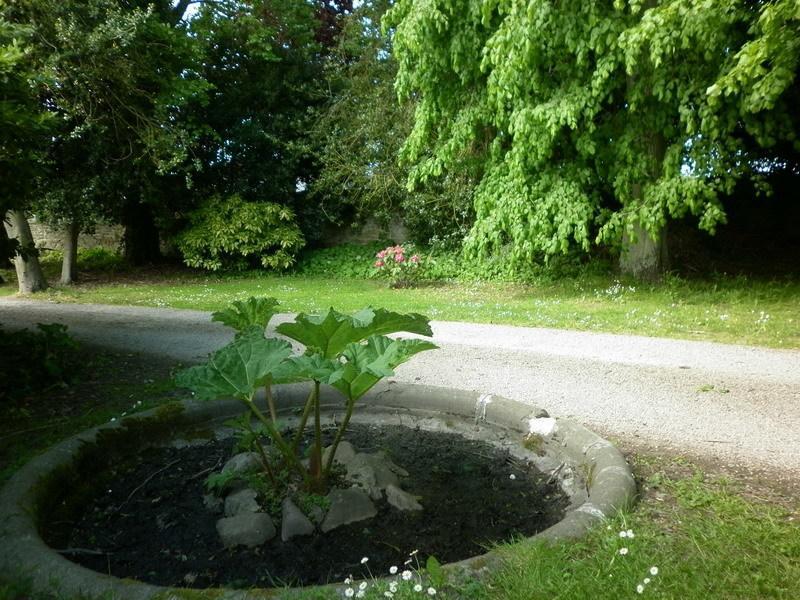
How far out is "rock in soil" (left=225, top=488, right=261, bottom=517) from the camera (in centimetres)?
233

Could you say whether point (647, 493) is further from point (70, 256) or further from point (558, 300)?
point (70, 256)

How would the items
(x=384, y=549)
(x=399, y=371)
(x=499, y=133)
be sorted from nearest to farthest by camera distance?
1. (x=384, y=549)
2. (x=399, y=371)
3. (x=499, y=133)

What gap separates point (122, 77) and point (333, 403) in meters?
10.2

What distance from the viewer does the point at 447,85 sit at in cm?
996

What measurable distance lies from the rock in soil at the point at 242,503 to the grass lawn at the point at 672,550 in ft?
2.69

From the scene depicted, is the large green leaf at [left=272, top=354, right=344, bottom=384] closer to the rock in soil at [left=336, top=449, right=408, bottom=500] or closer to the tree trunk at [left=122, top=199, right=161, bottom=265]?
the rock in soil at [left=336, top=449, right=408, bottom=500]

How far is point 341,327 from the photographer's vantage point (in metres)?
2.10

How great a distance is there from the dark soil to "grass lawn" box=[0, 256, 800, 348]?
14.2ft

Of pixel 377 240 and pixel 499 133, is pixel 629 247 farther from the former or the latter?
pixel 377 240

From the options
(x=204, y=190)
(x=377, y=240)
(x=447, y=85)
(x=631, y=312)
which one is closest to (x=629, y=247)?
(x=631, y=312)

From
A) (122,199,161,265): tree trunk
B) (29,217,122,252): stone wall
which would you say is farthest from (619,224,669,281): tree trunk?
(29,217,122,252): stone wall

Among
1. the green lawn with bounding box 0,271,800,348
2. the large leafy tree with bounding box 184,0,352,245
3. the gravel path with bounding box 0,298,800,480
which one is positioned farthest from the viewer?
the large leafy tree with bounding box 184,0,352,245

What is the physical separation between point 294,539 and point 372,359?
817mm

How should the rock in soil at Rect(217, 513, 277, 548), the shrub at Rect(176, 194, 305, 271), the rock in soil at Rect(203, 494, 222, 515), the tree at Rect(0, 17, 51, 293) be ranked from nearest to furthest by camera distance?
the rock in soil at Rect(217, 513, 277, 548) → the rock in soil at Rect(203, 494, 222, 515) → the tree at Rect(0, 17, 51, 293) → the shrub at Rect(176, 194, 305, 271)
